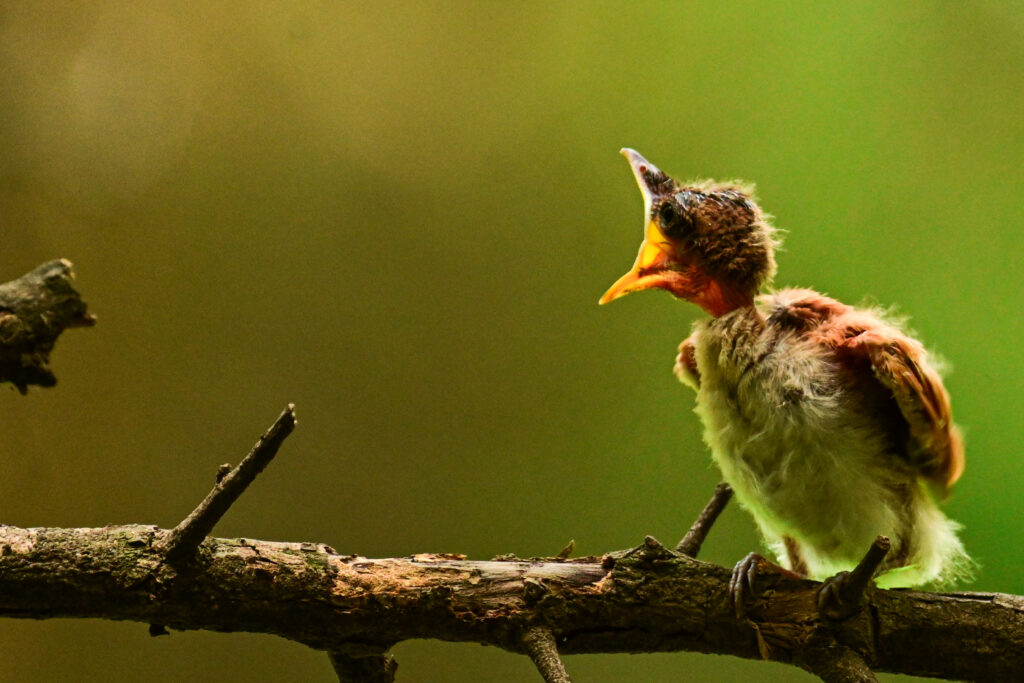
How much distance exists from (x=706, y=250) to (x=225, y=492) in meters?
0.88

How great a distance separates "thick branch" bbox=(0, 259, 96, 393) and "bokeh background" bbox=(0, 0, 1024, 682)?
89 centimetres

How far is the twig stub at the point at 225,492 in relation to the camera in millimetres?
947

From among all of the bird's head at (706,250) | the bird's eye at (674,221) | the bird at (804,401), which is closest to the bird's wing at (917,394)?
the bird at (804,401)

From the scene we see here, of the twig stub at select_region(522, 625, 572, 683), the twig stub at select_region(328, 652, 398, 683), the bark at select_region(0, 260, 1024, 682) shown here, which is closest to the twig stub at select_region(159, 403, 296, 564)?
the bark at select_region(0, 260, 1024, 682)

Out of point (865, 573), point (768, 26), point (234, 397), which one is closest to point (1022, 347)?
point (768, 26)

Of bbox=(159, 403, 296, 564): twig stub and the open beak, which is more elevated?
the open beak

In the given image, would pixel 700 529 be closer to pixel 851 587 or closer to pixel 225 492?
pixel 851 587

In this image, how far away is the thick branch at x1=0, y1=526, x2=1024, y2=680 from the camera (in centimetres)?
110

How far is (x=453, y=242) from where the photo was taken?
2.31 meters

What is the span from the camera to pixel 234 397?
2.16 metres

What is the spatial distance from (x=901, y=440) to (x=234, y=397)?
144 centimetres

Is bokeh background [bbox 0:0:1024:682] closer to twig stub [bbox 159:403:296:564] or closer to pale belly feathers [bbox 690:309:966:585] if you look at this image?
pale belly feathers [bbox 690:309:966:585]

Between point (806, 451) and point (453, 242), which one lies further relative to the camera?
point (453, 242)

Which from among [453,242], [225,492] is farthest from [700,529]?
[453,242]
